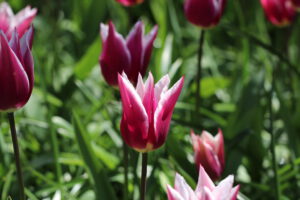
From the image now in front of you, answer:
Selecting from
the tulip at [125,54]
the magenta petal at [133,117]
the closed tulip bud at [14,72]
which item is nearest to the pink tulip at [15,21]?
the tulip at [125,54]

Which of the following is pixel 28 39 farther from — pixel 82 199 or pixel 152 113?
pixel 82 199

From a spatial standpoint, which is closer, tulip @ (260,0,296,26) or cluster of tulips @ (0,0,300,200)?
cluster of tulips @ (0,0,300,200)

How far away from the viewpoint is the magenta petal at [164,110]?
1416 millimetres

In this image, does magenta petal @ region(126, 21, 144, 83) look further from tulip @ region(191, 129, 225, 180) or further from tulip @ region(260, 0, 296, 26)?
tulip @ region(260, 0, 296, 26)

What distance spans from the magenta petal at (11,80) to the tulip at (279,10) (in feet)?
5.00

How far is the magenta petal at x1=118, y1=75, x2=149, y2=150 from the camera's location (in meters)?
1.41

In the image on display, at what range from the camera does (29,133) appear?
2738 mm

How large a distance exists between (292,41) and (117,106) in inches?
68.7

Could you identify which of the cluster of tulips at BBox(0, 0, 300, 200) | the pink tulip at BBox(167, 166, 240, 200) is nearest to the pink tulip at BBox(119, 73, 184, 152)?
the cluster of tulips at BBox(0, 0, 300, 200)

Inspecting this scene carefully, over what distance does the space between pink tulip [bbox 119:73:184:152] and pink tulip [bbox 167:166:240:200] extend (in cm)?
20

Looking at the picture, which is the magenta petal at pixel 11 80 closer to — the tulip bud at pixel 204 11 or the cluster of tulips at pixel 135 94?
the cluster of tulips at pixel 135 94

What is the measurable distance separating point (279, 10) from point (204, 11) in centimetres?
63

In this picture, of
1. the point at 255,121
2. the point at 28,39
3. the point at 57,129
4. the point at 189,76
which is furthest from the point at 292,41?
the point at 28,39

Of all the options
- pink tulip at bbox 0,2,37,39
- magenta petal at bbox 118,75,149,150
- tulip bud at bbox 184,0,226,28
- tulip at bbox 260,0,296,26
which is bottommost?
tulip at bbox 260,0,296,26
